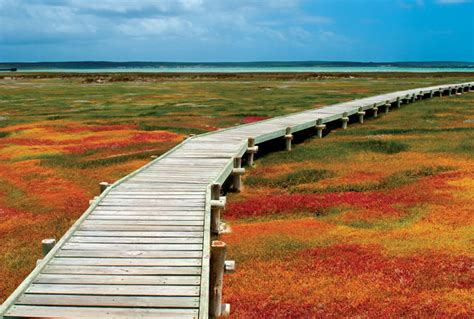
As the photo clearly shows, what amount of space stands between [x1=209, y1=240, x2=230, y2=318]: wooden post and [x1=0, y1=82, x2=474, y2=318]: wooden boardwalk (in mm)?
15

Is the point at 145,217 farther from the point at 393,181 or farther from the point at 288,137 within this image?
the point at 288,137

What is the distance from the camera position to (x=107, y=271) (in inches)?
288

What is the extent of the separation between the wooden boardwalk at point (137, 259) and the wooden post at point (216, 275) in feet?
0.05

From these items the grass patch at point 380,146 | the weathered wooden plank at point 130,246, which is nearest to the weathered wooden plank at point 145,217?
the weathered wooden plank at point 130,246

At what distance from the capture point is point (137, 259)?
7.68 m

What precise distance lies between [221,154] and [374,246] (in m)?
6.53

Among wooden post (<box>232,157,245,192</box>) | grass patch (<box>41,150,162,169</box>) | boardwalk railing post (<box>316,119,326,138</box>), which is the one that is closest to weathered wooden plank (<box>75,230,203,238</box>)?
wooden post (<box>232,157,245,192</box>)

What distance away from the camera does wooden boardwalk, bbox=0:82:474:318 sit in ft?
21.1

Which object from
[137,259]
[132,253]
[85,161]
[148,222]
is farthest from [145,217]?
[85,161]

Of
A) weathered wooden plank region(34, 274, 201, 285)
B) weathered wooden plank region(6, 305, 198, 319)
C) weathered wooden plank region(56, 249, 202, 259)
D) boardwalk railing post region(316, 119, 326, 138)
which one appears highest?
boardwalk railing post region(316, 119, 326, 138)

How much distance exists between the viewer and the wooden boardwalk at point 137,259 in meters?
6.42

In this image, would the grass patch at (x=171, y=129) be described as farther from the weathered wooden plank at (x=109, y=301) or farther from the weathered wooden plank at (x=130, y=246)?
the weathered wooden plank at (x=109, y=301)

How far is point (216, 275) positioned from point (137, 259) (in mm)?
1217

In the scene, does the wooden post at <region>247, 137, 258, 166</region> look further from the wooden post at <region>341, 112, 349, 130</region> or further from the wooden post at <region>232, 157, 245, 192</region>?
the wooden post at <region>341, 112, 349, 130</region>
